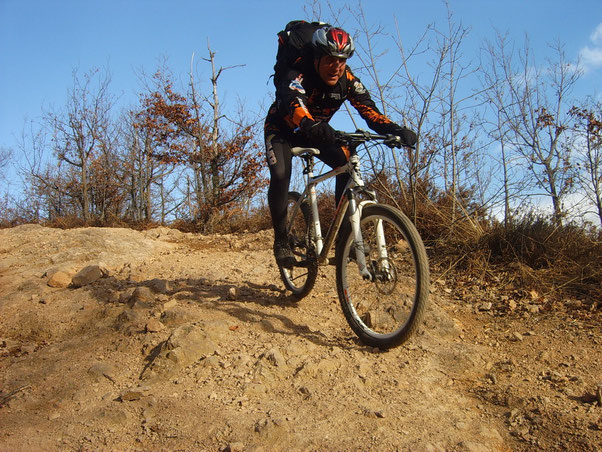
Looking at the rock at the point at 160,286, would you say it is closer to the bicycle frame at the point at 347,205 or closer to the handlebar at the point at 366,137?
the bicycle frame at the point at 347,205

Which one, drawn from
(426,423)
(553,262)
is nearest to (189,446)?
(426,423)

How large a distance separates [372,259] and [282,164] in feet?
3.65

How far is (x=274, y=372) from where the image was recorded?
106 inches

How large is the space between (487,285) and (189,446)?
3.22 metres

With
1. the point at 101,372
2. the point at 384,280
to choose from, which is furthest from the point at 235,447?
the point at 384,280

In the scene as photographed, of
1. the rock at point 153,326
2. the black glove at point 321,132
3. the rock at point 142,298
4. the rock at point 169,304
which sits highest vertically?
the black glove at point 321,132

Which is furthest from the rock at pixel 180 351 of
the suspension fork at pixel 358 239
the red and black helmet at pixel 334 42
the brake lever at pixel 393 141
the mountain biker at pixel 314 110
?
the red and black helmet at pixel 334 42

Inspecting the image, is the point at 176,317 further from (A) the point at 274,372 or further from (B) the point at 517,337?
(B) the point at 517,337

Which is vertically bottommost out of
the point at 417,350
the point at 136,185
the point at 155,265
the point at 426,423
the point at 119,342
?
the point at 426,423

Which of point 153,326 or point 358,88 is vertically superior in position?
point 358,88

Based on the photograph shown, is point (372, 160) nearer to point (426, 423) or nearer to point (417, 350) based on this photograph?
point (417, 350)

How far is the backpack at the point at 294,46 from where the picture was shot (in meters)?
3.34

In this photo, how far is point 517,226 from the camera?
4617 mm

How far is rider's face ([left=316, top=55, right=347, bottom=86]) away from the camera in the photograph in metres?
3.20
